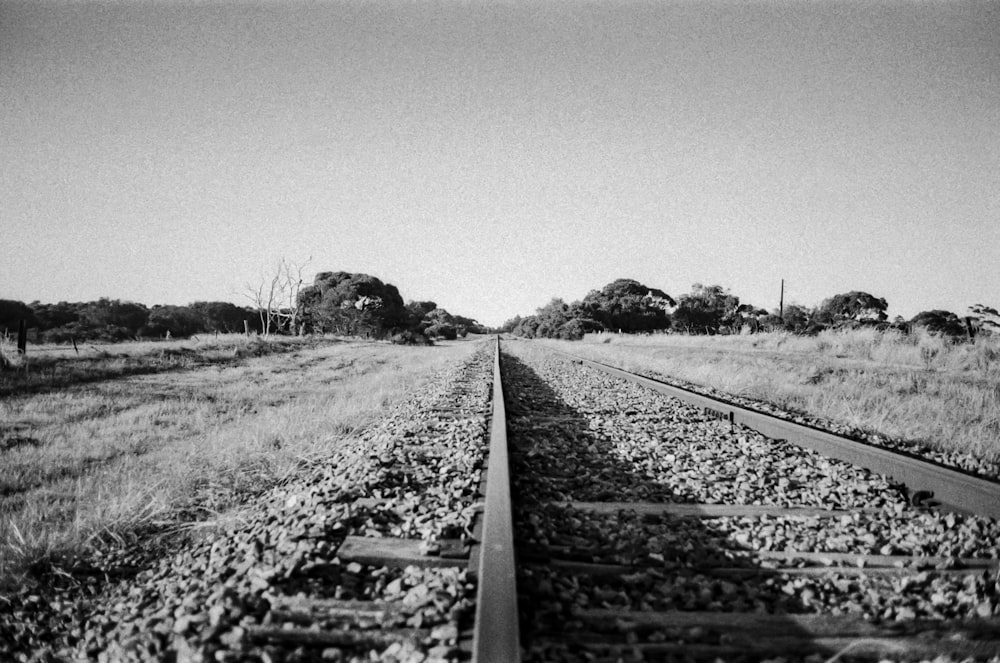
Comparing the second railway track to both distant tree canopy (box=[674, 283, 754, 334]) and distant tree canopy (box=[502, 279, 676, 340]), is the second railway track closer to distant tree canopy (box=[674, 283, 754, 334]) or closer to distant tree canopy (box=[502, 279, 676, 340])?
distant tree canopy (box=[502, 279, 676, 340])

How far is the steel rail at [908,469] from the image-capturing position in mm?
2900

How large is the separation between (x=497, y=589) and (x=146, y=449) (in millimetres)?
6095

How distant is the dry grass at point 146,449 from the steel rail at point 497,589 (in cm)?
211

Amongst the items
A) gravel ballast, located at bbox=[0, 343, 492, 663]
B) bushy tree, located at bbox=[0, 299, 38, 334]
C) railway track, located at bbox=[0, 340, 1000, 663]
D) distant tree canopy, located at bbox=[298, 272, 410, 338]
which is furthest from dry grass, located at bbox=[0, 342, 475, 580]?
distant tree canopy, located at bbox=[298, 272, 410, 338]

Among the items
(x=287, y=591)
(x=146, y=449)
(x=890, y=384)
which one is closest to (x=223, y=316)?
(x=146, y=449)

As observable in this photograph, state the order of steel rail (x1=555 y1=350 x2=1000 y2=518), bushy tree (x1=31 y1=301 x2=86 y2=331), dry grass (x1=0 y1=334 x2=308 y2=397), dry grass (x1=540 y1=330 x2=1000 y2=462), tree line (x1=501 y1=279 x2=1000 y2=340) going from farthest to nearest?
tree line (x1=501 y1=279 x2=1000 y2=340) < bushy tree (x1=31 y1=301 x2=86 y2=331) < dry grass (x1=0 y1=334 x2=308 y2=397) < dry grass (x1=540 y1=330 x2=1000 y2=462) < steel rail (x1=555 y1=350 x2=1000 y2=518)

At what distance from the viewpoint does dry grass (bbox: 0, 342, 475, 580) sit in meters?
3.26

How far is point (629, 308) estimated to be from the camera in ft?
196

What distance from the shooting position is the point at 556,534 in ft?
8.30

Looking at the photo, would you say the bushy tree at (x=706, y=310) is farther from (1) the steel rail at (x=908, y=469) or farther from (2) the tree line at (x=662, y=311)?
(1) the steel rail at (x=908, y=469)

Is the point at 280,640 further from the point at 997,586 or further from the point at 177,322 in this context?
the point at 177,322

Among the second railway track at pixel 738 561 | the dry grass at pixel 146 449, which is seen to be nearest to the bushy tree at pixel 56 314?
the dry grass at pixel 146 449

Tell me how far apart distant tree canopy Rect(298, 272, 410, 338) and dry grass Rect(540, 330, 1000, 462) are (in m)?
34.1

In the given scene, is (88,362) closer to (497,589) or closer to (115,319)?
(497,589)
